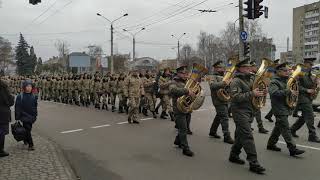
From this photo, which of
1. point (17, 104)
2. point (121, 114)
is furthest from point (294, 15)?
→ point (17, 104)

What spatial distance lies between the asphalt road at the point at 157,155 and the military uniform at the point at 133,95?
1.90 ft

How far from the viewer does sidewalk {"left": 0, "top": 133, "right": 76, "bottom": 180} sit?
24.8 feet

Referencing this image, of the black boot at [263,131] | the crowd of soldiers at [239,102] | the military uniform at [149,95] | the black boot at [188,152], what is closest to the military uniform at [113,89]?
the crowd of soldiers at [239,102]

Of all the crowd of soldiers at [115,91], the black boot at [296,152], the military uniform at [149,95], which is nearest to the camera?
the black boot at [296,152]

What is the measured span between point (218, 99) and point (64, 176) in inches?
186

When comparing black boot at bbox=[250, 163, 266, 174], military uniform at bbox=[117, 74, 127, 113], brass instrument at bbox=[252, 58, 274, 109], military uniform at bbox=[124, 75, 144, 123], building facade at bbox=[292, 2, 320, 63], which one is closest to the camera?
black boot at bbox=[250, 163, 266, 174]

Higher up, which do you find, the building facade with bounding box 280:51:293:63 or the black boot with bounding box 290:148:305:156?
the building facade with bounding box 280:51:293:63

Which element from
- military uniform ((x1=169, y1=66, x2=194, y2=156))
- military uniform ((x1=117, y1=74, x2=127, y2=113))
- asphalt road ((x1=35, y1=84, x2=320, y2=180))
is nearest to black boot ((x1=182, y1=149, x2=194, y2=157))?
military uniform ((x1=169, y1=66, x2=194, y2=156))

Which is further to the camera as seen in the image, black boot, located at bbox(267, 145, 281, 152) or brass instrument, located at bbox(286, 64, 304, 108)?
black boot, located at bbox(267, 145, 281, 152)

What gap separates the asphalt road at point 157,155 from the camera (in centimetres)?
780

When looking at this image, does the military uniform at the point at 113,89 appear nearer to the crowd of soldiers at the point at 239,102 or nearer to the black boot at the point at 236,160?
the crowd of soldiers at the point at 239,102

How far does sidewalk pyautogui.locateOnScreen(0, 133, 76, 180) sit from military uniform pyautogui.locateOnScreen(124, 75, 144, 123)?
446 cm

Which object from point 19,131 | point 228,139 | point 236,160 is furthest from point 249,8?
point 19,131

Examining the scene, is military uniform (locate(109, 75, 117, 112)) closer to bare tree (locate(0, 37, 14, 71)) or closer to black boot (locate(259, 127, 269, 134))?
black boot (locate(259, 127, 269, 134))
